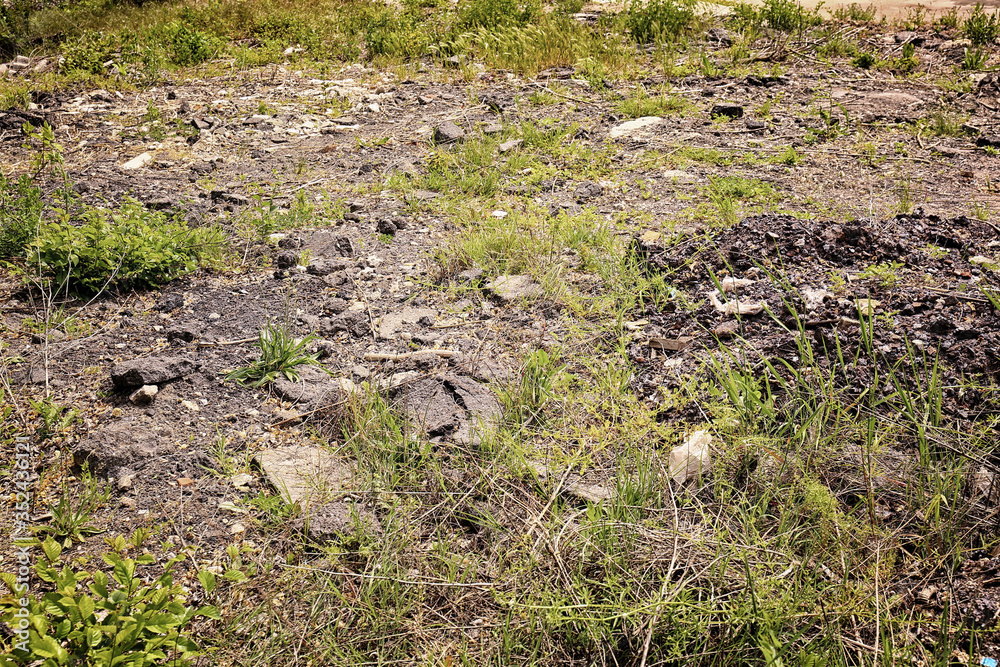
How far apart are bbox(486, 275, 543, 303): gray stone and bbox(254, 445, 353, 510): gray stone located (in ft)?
3.95

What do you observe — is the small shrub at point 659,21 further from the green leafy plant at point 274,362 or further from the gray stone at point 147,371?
the gray stone at point 147,371

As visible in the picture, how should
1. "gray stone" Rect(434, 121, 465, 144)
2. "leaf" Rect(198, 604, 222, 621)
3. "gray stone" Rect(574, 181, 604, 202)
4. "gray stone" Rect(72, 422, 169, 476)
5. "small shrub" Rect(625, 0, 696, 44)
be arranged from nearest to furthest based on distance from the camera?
1. "leaf" Rect(198, 604, 222, 621)
2. "gray stone" Rect(72, 422, 169, 476)
3. "gray stone" Rect(574, 181, 604, 202)
4. "gray stone" Rect(434, 121, 465, 144)
5. "small shrub" Rect(625, 0, 696, 44)

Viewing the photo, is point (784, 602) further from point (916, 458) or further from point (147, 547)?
point (147, 547)

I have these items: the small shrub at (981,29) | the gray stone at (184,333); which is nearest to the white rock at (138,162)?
the gray stone at (184,333)

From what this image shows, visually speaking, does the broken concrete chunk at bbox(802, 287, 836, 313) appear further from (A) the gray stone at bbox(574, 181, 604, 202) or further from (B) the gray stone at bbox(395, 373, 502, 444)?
(A) the gray stone at bbox(574, 181, 604, 202)

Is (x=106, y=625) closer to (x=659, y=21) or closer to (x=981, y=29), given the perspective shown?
(x=659, y=21)

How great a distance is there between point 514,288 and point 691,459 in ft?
4.50

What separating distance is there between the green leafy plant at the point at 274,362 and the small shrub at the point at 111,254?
938 millimetres

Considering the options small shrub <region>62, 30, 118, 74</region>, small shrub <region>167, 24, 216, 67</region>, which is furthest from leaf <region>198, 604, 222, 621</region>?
small shrub <region>167, 24, 216, 67</region>

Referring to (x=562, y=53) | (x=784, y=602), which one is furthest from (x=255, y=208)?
(x=562, y=53)

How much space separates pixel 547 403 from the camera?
2.46 metres

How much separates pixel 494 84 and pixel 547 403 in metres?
4.70

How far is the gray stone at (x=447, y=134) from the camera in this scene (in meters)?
4.95

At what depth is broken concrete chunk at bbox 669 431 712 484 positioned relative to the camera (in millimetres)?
2074
